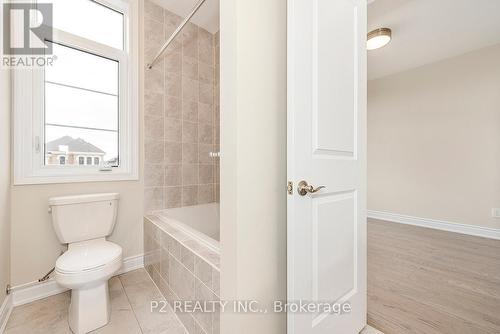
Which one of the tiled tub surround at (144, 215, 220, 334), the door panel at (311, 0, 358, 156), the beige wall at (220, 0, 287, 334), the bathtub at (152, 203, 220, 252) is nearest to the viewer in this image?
the beige wall at (220, 0, 287, 334)

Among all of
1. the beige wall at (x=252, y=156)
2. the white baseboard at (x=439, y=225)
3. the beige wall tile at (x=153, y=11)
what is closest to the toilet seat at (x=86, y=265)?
the beige wall at (x=252, y=156)

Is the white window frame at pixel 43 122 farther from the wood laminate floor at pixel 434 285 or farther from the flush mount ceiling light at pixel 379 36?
the flush mount ceiling light at pixel 379 36

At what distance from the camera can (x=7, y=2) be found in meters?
1.42

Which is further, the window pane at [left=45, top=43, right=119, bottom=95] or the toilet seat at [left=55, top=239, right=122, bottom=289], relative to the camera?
the window pane at [left=45, top=43, right=119, bottom=95]

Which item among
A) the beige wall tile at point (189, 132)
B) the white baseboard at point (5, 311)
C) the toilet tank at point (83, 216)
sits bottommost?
the white baseboard at point (5, 311)

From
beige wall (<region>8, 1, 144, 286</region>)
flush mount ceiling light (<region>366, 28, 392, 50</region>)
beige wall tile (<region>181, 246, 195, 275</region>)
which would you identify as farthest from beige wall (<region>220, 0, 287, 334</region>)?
flush mount ceiling light (<region>366, 28, 392, 50</region>)

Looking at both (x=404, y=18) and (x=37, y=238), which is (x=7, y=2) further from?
(x=404, y=18)

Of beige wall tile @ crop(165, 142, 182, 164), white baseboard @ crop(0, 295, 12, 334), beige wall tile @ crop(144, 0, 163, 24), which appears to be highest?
beige wall tile @ crop(144, 0, 163, 24)

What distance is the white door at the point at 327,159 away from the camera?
855 mm

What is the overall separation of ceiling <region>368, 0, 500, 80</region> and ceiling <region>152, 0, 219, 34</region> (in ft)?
5.29

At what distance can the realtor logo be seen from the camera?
4.73 feet

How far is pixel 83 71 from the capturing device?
183cm

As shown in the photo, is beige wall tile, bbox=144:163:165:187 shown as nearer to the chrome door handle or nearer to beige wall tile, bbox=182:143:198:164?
beige wall tile, bbox=182:143:198:164

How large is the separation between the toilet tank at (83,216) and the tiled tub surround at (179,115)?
38cm
